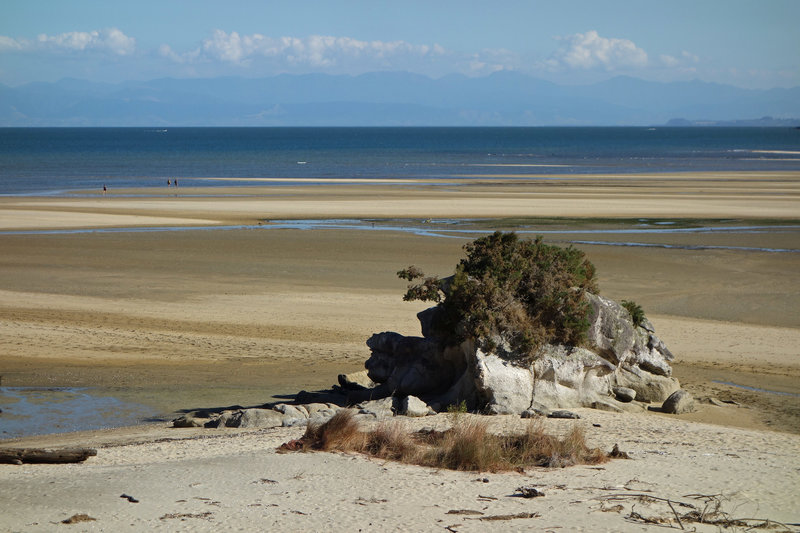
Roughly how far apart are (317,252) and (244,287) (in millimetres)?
6466

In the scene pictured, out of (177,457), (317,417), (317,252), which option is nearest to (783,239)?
(317,252)

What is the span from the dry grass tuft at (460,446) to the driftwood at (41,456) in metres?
2.56

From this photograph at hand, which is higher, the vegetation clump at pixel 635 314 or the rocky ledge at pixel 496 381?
the vegetation clump at pixel 635 314

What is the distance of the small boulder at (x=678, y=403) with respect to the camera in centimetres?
1447

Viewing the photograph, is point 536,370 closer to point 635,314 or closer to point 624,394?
point 624,394

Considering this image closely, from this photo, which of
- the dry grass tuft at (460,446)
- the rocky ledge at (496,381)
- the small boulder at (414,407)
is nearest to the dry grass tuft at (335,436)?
the dry grass tuft at (460,446)

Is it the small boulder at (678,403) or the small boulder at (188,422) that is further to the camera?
the small boulder at (678,403)

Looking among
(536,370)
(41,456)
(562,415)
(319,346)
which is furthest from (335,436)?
(319,346)

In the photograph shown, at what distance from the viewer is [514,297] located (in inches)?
573

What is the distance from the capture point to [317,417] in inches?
533

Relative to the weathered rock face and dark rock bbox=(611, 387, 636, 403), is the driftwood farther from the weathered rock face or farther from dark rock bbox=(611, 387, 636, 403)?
dark rock bbox=(611, 387, 636, 403)

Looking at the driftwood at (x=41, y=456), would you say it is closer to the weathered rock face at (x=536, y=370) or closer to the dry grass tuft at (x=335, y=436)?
the dry grass tuft at (x=335, y=436)

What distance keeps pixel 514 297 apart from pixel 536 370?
3.86 ft

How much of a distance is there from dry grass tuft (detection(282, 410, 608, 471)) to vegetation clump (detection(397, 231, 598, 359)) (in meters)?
2.28
